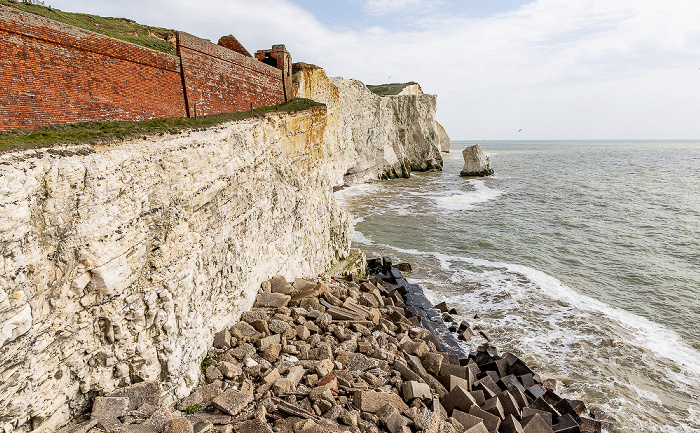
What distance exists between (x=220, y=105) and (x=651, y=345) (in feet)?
50.7

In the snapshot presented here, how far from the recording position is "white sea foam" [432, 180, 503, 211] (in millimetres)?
31030

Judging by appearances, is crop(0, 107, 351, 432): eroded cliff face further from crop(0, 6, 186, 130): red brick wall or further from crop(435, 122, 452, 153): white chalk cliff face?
crop(435, 122, 452, 153): white chalk cliff face

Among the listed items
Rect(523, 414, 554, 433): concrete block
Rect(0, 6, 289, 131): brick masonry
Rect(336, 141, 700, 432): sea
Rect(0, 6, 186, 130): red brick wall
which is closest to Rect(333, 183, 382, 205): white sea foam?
Rect(336, 141, 700, 432): sea

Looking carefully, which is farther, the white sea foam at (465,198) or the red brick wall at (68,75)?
the white sea foam at (465,198)

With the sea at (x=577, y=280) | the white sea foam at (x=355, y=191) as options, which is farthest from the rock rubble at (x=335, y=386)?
the white sea foam at (x=355, y=191)

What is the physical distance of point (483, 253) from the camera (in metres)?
19.4

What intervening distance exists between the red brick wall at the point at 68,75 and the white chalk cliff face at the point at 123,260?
6.51 ft

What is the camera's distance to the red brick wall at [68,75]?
6281mm

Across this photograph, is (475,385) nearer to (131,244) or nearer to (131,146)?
(131,244)

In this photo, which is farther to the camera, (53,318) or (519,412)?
(519,412)

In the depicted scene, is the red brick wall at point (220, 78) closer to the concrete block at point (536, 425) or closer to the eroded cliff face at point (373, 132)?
the eroded cliff face at point (373, 132)

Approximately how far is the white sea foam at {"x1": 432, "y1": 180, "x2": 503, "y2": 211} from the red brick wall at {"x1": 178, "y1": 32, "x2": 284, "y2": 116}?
63.0 ft

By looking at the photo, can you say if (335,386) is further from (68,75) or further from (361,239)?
(361,239)

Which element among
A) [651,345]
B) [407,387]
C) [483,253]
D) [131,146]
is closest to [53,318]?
[131,146]
